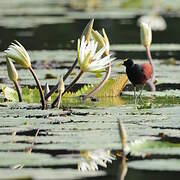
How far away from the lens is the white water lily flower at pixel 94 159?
2976mm

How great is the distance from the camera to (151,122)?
3861 millimetres

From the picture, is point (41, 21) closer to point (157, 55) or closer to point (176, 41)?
point (176, 41)

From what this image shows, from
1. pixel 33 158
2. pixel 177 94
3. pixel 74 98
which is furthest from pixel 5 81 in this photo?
pixel 33 158

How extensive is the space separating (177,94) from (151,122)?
91 cm

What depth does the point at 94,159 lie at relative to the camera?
10.2 feet

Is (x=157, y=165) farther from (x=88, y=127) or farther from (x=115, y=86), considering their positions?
(x=115, y=86)

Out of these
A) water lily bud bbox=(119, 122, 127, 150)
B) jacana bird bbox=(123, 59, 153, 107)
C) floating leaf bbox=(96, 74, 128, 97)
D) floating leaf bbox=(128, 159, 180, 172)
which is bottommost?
floating leaf bbox=(128, 159, 180, 172)

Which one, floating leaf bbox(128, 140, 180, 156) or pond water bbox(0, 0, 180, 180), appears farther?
floating leaf bbox(128, 140, 180, 156)

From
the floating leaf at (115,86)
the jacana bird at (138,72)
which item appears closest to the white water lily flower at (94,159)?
the jacana bird at (138,72)

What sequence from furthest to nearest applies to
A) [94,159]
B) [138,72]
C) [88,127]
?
[138,72], [88,127], [94,159]

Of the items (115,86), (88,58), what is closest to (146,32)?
(115,86)

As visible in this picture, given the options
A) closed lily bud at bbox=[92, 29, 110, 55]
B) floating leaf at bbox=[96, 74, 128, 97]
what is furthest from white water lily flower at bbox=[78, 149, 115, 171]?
floating leaf at bbox=[96, 74, 128, 97]

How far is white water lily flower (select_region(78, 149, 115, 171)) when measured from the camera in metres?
2.98

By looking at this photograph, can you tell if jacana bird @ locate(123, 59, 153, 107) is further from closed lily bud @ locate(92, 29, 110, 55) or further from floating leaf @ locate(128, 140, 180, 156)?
floating leaf @ locate(128, 140, 180, 156)
